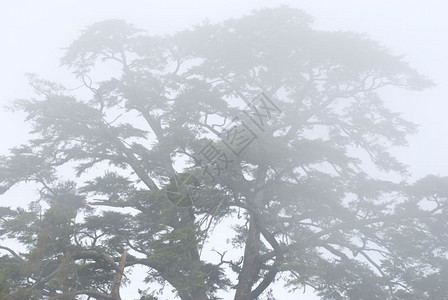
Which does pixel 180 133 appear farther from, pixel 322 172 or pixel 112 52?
pixel 112 52

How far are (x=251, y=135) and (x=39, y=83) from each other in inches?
284

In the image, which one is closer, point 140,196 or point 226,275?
point 140,196

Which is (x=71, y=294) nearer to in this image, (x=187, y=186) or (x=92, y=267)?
(x=92, y=267)

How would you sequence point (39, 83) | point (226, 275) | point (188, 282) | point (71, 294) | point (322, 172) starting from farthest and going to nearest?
point (39, 83) → point (226, 275) → point (322, 172) → point (188, 282) → point (71, 294)

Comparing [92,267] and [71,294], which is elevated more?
[92,267]

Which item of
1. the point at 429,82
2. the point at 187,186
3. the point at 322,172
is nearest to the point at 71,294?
the point at 187,186

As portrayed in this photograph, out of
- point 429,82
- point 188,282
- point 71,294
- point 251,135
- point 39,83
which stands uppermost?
point 429,82

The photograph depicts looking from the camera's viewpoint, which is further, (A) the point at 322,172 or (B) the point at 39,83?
(B) the point at 39,83

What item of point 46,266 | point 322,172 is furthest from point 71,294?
point 322,172

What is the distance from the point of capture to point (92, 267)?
11789 mm

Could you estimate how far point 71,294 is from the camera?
10.2 metres

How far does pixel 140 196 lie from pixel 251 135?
3.00 metres


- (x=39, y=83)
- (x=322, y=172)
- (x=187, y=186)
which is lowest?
(x=187, y=186)

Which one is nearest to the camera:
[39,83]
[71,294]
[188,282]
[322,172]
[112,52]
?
[71,294]
